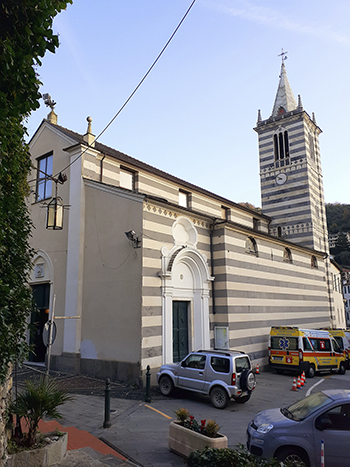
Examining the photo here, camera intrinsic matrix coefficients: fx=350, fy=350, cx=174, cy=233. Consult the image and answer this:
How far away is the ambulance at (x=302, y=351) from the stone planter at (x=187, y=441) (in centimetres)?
1105

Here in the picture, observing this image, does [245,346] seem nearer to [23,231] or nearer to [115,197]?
[115,197]

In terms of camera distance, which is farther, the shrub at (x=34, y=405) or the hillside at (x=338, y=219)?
the hillside at (x=338, y=219)

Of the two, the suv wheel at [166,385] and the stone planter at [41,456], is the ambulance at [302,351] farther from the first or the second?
the stone planter at [41,456]

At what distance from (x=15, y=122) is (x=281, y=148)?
29968 mm

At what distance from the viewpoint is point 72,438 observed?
25.7 feet

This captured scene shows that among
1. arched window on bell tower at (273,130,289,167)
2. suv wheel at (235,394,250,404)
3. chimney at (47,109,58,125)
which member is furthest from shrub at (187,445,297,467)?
arched window on bell tower at (273,130,289,167)

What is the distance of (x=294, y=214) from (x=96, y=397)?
Answer: 2391cm

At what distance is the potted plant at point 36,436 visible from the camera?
5.76 meters

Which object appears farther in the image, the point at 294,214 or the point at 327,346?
the point at 294,214

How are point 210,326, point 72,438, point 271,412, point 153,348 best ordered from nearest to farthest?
point 271,412 → point 72,438 → point 153,348 → point 210,326

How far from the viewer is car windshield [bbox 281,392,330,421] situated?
258 inches

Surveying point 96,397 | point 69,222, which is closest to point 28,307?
point 96,397

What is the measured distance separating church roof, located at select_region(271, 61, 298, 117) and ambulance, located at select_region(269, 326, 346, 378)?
22694 millimetres

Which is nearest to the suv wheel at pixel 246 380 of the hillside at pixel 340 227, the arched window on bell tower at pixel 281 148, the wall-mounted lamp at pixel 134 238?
the wall-mounted lamp at pixel 134 238
